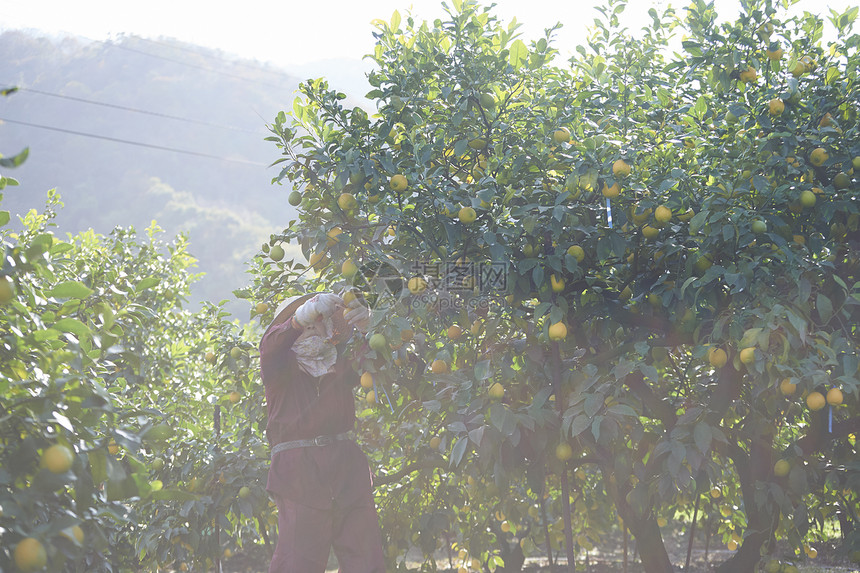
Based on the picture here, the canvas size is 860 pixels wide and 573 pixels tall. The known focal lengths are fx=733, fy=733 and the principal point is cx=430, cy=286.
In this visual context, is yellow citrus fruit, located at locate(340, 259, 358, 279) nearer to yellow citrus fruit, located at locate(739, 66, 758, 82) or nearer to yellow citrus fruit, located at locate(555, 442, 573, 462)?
yellow citrus fruit, located at locate(555, 442, 573, 462)

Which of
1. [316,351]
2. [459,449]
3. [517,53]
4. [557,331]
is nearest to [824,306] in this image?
[557,331]

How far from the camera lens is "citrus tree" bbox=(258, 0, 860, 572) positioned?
2.48 meters

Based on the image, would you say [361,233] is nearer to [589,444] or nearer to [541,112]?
[541,112]

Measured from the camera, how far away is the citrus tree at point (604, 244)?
2.48 meters

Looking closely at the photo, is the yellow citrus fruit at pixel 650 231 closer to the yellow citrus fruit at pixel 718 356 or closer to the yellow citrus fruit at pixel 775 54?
the yellow citrus fruit at pixel 718 356

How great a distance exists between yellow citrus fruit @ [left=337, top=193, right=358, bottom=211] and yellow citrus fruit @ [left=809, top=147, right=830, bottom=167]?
1.64 metres

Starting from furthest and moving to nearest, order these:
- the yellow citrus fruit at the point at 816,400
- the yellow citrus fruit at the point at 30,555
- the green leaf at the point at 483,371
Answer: the green leaf at the point at 483,371
the yellow citrus fruit at the point at 816,400
the yellow citrus fruit at the point at 30,555

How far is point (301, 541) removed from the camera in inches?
111

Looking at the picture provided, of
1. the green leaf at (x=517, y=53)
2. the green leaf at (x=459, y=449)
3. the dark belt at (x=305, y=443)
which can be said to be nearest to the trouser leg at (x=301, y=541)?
the dark belt at (x=305, y=443)

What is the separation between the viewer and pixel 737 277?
7.58 ft

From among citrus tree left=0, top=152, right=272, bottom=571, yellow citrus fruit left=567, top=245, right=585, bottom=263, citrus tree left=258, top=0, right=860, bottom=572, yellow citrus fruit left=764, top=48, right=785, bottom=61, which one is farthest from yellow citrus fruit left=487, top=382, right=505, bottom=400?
yellow citrus fruit left=764, top=48, right=785, bottom=61

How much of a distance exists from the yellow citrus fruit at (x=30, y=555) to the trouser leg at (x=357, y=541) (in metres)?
1.61

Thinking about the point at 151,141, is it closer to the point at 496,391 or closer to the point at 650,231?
the point at 496,391

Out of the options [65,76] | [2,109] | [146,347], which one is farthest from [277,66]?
[146,347]
